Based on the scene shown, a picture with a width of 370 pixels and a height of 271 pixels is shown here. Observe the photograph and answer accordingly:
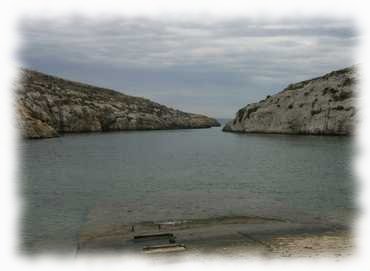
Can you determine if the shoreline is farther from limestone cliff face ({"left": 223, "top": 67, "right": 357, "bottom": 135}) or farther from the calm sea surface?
limestone cliff face ({"left": 223, "top": 67, "right": 357, "bottom": 135})

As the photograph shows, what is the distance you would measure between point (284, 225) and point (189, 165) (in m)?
52.5

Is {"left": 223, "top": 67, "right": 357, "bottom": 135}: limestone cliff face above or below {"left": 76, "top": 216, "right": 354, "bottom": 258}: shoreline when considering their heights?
above

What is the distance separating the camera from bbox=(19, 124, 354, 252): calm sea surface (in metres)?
39.4

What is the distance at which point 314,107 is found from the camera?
168875 mm

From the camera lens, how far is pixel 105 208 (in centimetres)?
4472

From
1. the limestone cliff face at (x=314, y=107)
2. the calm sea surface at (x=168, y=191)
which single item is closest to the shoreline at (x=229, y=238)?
the calm sea surface at (x=168, y=191)

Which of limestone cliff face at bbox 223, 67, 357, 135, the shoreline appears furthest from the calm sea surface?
limestone cliff face at bbox 223, 67, 357, 135

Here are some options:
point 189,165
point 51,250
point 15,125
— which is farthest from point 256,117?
point 51,250

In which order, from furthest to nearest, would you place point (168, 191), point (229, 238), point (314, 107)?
point (314, 107), point (168, 191), point (229, 238)

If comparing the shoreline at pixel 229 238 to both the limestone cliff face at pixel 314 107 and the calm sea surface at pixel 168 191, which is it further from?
the limestone cliff face at pixel 314 107

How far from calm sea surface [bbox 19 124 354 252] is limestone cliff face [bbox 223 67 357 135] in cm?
6946

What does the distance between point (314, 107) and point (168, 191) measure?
123 metres

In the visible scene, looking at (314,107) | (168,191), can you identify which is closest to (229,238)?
(168,191)

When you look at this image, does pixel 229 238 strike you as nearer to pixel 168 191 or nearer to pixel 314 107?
pixel 168 191
